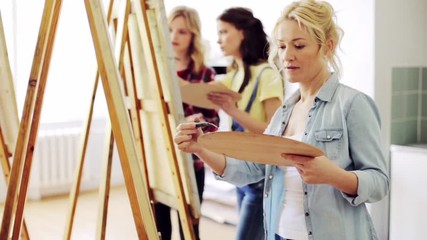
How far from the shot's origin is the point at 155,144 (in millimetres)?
2184

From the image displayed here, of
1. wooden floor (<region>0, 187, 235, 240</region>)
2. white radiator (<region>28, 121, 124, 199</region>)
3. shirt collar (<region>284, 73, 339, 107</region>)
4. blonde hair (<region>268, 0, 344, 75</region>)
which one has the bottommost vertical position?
wooden floor (<region>0, 187, 235, 240</region>)

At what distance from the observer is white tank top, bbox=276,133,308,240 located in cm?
142

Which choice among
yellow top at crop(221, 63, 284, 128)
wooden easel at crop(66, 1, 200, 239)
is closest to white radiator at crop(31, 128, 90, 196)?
wooden easel at crop(66, 1, 200, 239)

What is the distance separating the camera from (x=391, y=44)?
10.1ft

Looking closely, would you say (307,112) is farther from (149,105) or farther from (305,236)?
(149,105)

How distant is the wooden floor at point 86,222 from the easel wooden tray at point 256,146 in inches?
95.1

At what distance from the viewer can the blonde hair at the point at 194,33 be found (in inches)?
102

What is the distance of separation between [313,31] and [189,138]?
0.44 m

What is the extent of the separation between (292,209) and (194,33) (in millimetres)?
1372

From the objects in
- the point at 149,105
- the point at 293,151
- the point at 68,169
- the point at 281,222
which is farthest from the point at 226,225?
the point at 293,151

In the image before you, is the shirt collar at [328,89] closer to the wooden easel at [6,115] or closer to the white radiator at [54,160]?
the wooden easel at [6,115]

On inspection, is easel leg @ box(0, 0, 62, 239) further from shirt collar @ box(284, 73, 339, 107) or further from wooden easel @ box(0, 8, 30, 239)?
shirt collar @ box(284, 73, 339, 107)

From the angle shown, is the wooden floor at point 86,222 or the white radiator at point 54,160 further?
the white radiator at point 54,160

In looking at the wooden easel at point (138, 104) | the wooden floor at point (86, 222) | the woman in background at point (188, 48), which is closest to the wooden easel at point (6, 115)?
the wooden easel at point (138, 104)
